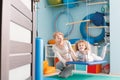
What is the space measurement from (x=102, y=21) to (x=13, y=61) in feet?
12.8

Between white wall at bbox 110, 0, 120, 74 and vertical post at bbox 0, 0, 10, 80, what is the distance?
360cm

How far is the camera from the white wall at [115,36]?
400cm

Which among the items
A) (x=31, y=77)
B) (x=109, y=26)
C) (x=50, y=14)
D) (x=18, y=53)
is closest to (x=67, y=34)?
(x=50, y=14)

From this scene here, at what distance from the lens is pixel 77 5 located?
16.3ft

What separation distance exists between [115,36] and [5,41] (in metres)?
3.66

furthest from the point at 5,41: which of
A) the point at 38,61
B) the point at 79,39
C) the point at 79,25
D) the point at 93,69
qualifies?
the point at 79,25

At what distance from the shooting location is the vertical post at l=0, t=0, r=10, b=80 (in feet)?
1.96

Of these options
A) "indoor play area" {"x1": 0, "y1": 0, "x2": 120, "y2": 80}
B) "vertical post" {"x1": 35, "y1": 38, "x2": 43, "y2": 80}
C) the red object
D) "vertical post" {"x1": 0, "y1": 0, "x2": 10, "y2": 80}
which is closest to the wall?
"indoor play area" {"x1": 0, "y1": 0, "x2": 120, "y2": 80}

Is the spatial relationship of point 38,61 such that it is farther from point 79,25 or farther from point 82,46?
point 79,25

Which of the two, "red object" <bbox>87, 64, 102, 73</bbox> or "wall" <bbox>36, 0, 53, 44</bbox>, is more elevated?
"wall" <bbox>36, 0, 53, 44</bbox>

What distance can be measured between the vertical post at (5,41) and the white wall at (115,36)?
11.8ft

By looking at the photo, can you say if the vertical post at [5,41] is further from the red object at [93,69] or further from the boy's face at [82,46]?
the red object at [93,69]

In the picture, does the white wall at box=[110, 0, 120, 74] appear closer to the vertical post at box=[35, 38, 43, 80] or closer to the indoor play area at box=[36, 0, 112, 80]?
the indoor play area at box=[36, 0, 112, 80]

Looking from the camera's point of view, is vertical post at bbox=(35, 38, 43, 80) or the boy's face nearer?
vertical post at bbox=(35, 38, 43, 80)
